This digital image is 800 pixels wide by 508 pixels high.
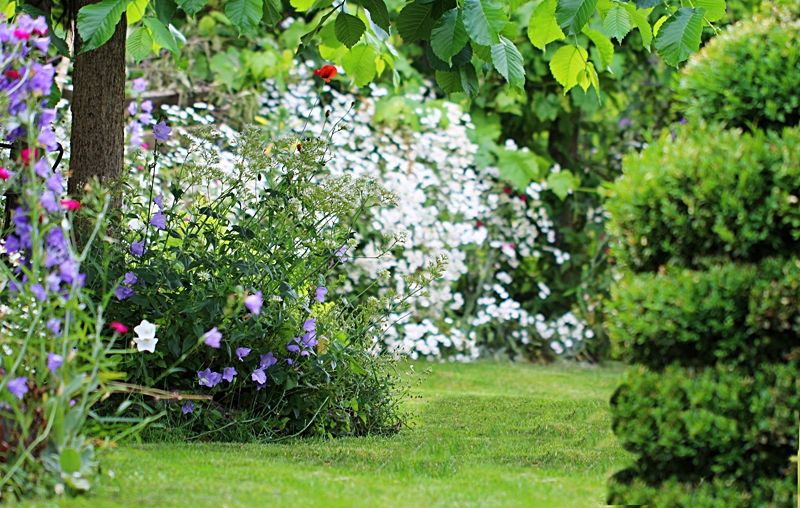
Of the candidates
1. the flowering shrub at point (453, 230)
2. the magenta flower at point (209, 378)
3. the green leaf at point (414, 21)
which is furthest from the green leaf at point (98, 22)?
the flowering shrub at point (453, 230)

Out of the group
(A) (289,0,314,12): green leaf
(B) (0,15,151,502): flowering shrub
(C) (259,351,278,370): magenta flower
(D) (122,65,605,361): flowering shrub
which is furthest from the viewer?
(D) (122,65,605,361): flowering shrub

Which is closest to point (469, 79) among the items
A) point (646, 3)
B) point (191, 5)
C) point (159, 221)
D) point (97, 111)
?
point (646, 3)

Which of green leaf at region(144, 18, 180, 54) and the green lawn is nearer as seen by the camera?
the green lawn

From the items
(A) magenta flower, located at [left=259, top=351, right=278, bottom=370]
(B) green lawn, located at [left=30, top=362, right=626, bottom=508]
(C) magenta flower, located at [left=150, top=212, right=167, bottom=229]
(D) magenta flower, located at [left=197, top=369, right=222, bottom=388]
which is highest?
(C) magenta flower, located at [left=150, top=212, right=167, bottom=229]

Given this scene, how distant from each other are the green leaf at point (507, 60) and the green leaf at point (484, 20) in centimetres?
24

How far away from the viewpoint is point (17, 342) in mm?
2307

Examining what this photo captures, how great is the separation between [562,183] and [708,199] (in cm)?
504

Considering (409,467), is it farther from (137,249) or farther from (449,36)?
(449,36)

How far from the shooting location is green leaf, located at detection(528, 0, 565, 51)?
10.5ft

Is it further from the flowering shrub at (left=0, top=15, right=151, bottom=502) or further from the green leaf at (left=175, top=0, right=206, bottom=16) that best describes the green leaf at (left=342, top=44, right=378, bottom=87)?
the flowering shrub at (left=0, top=15, right=151, bottom=502)

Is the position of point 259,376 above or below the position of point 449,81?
below

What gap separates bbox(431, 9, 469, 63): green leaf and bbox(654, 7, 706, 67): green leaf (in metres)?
0.73

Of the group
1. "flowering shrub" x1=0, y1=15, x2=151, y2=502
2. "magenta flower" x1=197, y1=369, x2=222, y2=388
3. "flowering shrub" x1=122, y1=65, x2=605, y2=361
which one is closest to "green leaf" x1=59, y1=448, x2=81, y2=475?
"flowering shrub" x1=0, y1=15, x2=151, y2=502

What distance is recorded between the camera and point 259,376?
128 inches
